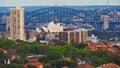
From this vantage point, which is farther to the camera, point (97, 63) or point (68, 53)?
point (68, 53)

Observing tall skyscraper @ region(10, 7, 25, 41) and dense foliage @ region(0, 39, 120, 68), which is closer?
dense foliage @ region(0, 39, 120, 68)

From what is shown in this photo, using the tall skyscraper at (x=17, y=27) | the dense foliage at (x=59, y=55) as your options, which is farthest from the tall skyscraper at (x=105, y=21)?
the dense foliage at (x=59, y=55)

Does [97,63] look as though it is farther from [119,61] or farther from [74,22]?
[74,22]

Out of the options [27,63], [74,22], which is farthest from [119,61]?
[74,22]

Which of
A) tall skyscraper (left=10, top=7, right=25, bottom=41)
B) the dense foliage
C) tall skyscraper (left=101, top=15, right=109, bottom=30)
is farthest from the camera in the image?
tall skyscraper (left=101, top=15, right=109, bottom=30)

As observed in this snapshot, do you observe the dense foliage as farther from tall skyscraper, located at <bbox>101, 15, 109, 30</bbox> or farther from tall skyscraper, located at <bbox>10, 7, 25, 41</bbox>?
tall skyscraper, located at <bbox>101, 15, 109, 30</bbox>

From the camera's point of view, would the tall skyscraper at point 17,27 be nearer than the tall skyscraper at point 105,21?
Yes

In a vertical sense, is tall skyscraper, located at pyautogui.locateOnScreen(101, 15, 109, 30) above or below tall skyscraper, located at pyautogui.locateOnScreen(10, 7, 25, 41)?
below

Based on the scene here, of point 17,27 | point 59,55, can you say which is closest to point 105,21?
point 17,27

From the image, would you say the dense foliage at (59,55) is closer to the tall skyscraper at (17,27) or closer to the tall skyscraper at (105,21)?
the tall skyscraper at (17,27)

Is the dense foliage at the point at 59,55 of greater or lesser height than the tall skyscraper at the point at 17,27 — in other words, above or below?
above

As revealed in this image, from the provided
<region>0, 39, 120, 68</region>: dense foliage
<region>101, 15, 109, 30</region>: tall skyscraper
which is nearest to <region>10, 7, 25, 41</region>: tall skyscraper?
<region>0, 39, 120, 68</region>: dense foliage
